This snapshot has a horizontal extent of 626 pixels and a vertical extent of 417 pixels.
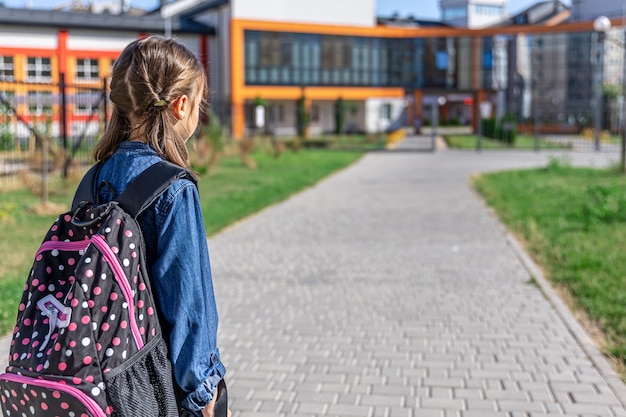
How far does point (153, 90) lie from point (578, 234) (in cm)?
914

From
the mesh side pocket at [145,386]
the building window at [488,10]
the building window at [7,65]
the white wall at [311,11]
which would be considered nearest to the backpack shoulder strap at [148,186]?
the mesh side pocket at [145,386]

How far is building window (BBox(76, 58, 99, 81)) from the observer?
5059cm

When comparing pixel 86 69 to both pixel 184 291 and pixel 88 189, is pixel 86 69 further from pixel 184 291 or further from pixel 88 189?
pixel 184 291

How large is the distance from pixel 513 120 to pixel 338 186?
26.2 meters

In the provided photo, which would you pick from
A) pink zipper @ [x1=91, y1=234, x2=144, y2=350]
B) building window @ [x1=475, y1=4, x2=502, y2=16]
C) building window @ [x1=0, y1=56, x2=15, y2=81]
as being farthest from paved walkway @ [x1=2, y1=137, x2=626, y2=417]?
building window @ [x1=475, y1=4, x2=502, y2=16]

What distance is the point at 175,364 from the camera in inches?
83.4

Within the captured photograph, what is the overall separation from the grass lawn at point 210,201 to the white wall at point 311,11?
3096cm

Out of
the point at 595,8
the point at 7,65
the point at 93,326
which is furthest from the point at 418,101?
the point at 93,326

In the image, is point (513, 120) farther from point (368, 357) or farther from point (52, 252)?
point (52, 252)

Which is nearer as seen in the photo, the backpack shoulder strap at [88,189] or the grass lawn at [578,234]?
the backpack shoulder strap at [88,189]

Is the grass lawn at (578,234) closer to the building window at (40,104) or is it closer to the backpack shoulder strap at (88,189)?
the backpack shoulder strap at (88,189)

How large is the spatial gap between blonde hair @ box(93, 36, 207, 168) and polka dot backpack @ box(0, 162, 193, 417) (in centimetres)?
17

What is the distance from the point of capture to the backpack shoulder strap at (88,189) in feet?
7.29

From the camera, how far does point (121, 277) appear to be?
1.97 metres
